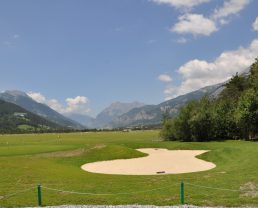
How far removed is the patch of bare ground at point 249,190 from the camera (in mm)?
24044

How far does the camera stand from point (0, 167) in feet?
141

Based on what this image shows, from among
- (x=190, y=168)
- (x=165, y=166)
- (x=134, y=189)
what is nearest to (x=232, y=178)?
(x=134, y=189)

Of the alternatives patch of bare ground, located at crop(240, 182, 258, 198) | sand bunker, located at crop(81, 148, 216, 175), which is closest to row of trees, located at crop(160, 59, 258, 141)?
sand bunker, located at crop(81, 148, 216, 175)

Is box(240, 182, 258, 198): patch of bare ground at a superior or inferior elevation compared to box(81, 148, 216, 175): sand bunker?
superior

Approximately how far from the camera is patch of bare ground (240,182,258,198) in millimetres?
24044

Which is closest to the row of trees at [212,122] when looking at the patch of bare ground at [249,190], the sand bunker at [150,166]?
the sand bunker at [150,166]

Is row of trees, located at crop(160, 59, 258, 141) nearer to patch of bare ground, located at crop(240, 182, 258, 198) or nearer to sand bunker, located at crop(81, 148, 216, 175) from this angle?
sand bunker, located at crop(81, 148, 216, 175)

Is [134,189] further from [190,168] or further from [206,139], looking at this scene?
[206,139]

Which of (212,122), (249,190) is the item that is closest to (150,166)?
(249,190)

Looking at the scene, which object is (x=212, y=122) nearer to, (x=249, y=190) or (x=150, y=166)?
(x=150, y=166)

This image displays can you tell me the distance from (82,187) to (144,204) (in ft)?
26.2

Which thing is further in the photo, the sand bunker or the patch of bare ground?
the sand bunker

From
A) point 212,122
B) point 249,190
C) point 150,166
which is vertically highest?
point 212,122

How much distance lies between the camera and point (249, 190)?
2567cm
